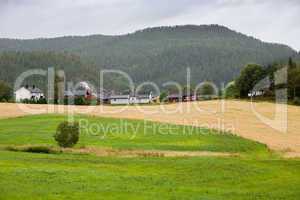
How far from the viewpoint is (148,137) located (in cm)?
5175

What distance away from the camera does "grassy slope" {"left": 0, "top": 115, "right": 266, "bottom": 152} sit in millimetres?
46594

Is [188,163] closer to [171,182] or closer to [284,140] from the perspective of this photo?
[171,182]

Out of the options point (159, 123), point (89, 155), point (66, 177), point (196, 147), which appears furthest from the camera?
point (159, 123)

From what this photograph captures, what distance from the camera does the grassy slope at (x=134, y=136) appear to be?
46594 millimetres

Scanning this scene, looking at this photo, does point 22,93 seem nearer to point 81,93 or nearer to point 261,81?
point 81,93

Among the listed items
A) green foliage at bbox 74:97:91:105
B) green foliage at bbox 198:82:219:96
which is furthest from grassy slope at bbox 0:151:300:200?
green foliage at bbox 198:82:219:96

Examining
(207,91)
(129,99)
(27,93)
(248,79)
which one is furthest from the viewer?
(207,91)

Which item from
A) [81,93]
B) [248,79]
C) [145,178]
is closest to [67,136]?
[145,178]

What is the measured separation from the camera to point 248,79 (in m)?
139

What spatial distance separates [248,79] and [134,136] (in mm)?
90216

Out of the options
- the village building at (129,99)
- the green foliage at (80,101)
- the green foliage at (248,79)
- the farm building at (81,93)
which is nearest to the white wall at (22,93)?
the farm building at (81,93)

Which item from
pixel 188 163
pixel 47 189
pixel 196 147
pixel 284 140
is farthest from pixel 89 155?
pixel 284 140

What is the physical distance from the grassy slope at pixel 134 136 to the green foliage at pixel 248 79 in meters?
76.3

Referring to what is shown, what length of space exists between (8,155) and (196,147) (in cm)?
1707
